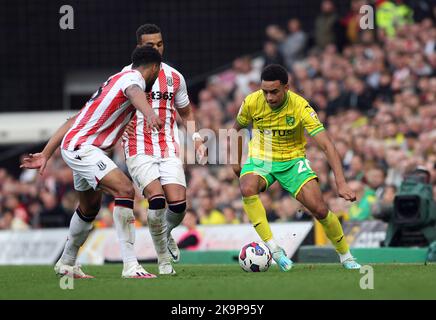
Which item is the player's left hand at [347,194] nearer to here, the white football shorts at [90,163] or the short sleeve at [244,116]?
the short sleeve at [244,116]

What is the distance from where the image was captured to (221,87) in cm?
2261

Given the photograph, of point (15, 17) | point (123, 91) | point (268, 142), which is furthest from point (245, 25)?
point (123, 91)

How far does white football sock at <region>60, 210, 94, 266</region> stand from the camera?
36.2 ft

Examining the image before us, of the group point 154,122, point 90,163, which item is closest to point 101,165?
point 90,163

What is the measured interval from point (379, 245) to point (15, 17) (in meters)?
13.3

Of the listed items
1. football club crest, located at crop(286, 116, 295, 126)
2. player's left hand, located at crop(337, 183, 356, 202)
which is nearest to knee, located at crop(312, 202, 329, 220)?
player's left hand, located at crop(337, 183, 356, 202)

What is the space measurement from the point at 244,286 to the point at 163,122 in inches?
113

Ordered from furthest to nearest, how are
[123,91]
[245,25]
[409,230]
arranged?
[245,25] → [409,230] → [123,91]

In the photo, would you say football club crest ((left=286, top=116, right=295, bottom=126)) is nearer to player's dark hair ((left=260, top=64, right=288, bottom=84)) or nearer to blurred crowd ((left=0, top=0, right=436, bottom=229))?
player's dark hair ((left=260, top=64, right=288, bottom=84))

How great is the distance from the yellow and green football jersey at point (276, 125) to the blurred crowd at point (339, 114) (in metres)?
3.66

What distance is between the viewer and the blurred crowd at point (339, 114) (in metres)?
16.9

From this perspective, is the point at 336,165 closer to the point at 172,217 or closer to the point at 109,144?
the point at 172,217

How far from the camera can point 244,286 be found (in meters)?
9.15

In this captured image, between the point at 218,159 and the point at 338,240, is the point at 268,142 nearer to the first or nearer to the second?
the point at 338,240
